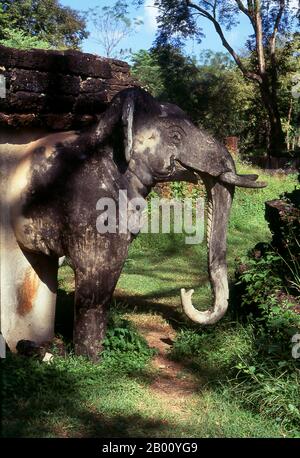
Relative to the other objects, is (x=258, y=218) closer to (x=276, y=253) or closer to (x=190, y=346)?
(x=276, y=253)

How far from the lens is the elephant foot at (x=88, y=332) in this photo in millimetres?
3834

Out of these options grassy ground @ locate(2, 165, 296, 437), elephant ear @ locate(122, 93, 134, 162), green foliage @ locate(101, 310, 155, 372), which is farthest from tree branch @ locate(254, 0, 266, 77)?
elephant ear @ locate(122, 93, 134, 162)

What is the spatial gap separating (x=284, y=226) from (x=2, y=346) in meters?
2.76

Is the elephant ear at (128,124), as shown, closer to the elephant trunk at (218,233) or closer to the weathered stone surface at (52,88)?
the weathered stone surface at (52,88)

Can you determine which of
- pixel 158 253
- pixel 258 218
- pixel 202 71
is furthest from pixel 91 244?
pixel 202 71

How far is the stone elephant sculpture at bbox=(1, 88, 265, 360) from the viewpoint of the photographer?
145 inches

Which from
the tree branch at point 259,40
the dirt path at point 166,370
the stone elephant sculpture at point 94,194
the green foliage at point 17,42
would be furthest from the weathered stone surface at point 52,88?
the tree branch at point 259,40

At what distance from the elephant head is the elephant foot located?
1.87 feet

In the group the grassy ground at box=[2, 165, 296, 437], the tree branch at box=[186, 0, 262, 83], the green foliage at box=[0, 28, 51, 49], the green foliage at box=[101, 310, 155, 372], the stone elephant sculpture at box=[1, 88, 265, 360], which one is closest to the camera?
the grassy ground at box=[2, 165, 296, 437]

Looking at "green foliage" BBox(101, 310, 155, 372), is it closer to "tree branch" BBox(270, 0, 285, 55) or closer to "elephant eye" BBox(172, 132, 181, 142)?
"elephant eye" BBox(172, 132, 181, 142)

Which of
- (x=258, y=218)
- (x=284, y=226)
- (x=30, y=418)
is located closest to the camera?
(x=30, y=418)

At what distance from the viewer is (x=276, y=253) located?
5.35 metres

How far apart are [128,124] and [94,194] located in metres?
0.48

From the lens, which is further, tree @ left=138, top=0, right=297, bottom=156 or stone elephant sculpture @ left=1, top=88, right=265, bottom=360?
tree @ left=138, top=0, right=297, bottom=156
